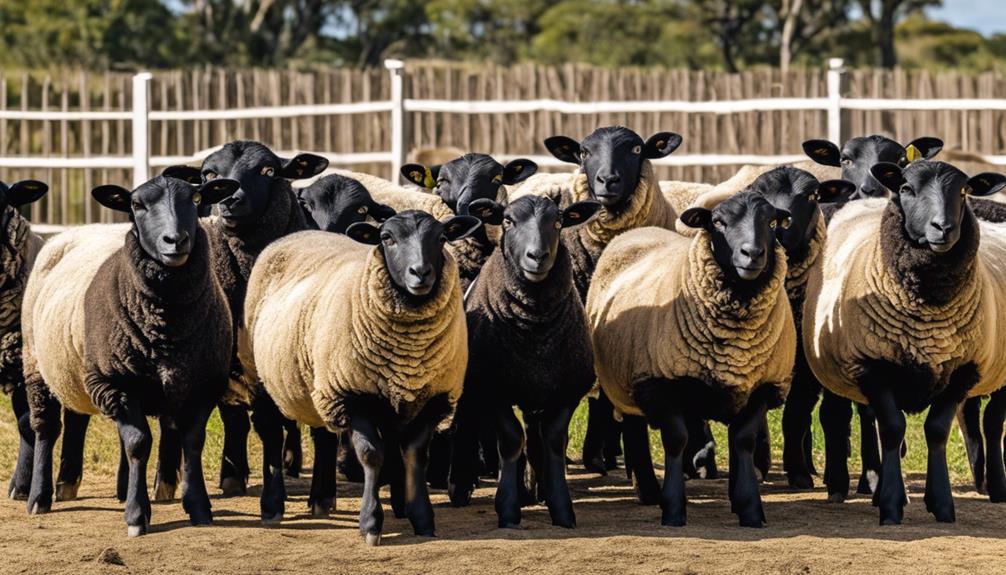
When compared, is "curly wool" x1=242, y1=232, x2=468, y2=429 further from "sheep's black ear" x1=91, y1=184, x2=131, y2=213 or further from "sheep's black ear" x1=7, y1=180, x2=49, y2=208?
"sheep's black ear" x1=7, y1=180, x2=49, y2=208

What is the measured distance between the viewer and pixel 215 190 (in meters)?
9.53

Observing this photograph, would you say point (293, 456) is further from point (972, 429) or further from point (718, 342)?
point (972, 429)

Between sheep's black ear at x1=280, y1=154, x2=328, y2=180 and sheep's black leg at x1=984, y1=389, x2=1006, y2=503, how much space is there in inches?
171

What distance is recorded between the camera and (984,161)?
666 inches

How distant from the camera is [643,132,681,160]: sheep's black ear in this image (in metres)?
11.4

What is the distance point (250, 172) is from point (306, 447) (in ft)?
8.22

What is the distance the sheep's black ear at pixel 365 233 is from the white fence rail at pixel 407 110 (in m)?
9.09

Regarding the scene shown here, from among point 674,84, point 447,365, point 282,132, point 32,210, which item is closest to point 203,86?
point 282,132

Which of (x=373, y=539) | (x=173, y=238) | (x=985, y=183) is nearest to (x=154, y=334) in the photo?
(x=173, y=238)

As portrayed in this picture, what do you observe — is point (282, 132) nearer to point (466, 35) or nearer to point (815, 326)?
point (815, 326)

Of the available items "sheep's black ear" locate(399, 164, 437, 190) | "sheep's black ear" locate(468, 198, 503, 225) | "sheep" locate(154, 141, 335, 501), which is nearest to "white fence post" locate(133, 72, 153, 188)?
"sheep's black ear" locate(399, 164, 437, 190)

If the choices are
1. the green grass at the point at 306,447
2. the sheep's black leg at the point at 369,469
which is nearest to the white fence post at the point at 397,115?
the green grass at the point at 306,447

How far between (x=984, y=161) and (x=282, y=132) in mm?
8114

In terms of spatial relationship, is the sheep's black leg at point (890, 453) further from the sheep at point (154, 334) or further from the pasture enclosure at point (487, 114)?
the pasture enclosure at point (487, 114)
